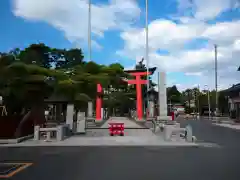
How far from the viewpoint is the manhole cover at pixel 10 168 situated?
835 centimetres

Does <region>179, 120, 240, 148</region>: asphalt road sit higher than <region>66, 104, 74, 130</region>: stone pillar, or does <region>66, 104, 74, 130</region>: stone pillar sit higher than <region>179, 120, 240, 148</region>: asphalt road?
<region>66, 104, 74, 130</region>: stone pillar

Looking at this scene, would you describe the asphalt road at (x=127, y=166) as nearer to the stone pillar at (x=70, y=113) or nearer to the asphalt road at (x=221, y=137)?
the asphalt road at (x=221, y=137)

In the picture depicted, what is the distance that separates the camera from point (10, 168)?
30.5 ft

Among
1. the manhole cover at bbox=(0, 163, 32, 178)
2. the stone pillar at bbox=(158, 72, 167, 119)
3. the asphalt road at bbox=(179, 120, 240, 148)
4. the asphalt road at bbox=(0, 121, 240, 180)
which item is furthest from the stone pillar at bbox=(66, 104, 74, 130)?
the manhole cover at bbox=(0, 163, 32, 178)

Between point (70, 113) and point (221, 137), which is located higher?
point (70, 113)

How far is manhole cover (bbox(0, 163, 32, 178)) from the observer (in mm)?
8352

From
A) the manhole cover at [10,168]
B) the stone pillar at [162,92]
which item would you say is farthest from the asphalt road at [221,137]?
the manhole cover at [10,168]

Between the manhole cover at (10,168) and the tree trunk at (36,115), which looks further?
the tree trunk at (36,115)

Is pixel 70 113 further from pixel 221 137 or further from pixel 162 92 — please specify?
pixel 221 137

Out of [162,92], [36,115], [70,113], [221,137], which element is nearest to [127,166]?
[36,115]

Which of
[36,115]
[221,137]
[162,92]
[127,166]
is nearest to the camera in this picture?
[127,166]

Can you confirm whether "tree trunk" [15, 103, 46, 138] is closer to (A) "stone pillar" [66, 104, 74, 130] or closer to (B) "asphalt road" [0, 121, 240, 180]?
(A) "stone pillar" [66, 104, 74, 130]

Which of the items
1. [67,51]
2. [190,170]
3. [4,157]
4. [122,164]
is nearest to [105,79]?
[4,157]

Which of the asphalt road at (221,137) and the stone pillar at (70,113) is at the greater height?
the stone pillar at (70,113)
